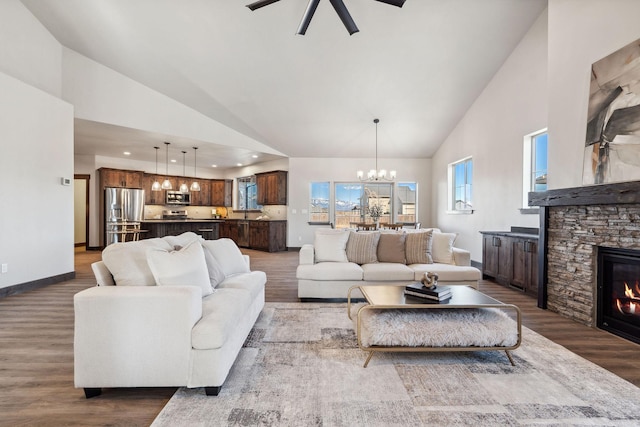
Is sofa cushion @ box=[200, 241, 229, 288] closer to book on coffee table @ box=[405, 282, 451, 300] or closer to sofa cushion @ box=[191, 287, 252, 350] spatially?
sofa cushion @ box=[191, 287, 252, 350]

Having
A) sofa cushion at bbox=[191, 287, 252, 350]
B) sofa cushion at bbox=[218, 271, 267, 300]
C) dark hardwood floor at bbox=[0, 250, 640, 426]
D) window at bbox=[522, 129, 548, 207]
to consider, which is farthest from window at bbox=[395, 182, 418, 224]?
sofa cushion at bbox=[191, 287, 252, 350]

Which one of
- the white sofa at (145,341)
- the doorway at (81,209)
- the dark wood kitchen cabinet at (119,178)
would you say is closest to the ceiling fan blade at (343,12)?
Answer: the white sofa at (145,341)

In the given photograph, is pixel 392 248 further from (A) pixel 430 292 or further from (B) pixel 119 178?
(B) pixel 119 178

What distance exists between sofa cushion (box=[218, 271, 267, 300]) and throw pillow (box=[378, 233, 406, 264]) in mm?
1737

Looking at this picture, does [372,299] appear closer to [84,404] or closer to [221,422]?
[221,422]

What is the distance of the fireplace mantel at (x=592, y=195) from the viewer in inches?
107

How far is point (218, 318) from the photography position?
1.98m

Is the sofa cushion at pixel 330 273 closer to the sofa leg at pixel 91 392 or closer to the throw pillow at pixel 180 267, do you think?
the throw pillow at pixel 180 267

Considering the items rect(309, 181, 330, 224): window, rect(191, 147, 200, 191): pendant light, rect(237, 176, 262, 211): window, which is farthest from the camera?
rect(237, 176, 262, 211): window

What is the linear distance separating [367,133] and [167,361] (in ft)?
22.3

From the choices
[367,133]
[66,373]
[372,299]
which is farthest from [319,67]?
[66,373]

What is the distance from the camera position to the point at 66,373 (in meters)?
2.17

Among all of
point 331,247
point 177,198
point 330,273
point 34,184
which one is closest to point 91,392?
point 330,273

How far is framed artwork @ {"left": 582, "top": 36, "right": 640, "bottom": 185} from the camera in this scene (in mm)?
2770
